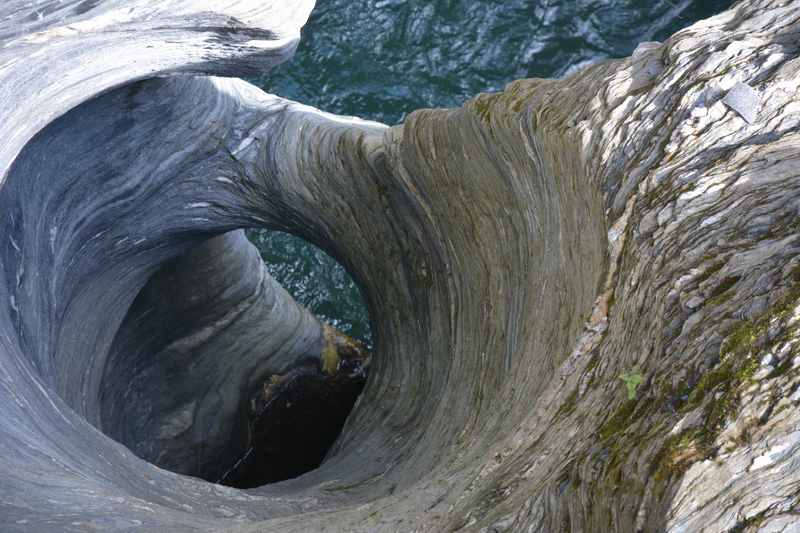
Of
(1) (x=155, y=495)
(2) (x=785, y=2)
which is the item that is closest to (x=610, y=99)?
(2) (x=785, y=2)

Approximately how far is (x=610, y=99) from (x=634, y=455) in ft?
3.93

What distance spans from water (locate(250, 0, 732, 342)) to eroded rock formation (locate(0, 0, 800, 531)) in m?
2.28

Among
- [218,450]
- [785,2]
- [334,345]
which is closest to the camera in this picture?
[785,2]

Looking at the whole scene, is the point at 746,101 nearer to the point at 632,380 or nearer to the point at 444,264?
the point at 632,380

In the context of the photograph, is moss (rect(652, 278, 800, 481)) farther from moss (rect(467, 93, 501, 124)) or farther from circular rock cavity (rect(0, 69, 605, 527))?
moss (rect(467, 93, 501, 124))

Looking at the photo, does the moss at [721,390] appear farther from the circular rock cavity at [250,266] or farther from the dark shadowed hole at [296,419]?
the dark shadowed hole at [296,419]

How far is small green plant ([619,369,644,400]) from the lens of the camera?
167cm

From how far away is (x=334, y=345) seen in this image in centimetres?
622

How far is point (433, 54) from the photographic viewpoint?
7.61 m

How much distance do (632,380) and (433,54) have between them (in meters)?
6.28

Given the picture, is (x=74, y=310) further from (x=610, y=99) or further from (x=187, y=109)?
(x=610, y=99)

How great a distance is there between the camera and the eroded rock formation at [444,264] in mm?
1542

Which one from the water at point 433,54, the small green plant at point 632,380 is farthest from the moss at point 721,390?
the water at point 433,54

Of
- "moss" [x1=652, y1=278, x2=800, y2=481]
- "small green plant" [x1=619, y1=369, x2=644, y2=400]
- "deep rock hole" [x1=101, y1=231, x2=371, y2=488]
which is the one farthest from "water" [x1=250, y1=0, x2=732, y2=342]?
"moss" [x1=652, y1=278, x2=800, y2=481]
